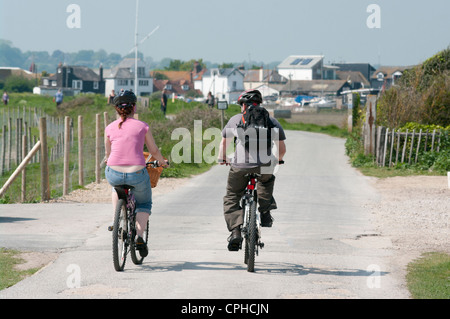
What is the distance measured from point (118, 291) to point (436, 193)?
39.4 ft

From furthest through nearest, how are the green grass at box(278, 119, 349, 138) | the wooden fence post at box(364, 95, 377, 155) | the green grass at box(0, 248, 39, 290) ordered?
the green grass at box(278, 119, 349, 138) → the wooden fence post at box(364, 95, 377, 155) → the green grass at box(0, 248, 39, 290)

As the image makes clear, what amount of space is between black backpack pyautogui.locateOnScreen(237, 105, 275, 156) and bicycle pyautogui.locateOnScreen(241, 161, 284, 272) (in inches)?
14.6

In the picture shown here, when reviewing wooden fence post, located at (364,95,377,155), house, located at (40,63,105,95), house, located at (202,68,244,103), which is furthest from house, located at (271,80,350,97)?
wooden fence post, located at (364,95,377,155)

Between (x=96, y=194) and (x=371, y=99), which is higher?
(x=371, y=99)

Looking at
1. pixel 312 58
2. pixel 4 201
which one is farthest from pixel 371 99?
pixel 312 58

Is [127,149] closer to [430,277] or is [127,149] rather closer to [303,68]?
[430,277]

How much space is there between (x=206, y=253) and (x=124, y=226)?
162 centimetres

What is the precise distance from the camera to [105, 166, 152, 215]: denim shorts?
318 inches

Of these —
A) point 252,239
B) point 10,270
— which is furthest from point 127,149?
point 10,270

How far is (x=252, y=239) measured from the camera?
805 cm

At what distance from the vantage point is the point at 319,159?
2766 cm

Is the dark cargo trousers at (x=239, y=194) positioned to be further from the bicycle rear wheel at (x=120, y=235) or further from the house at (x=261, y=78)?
the house at (x=261, y=78)

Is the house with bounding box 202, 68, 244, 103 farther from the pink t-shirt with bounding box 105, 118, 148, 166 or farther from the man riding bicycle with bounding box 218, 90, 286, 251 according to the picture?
the pink t-shirt with bounding box 105, 118, 148, 166
